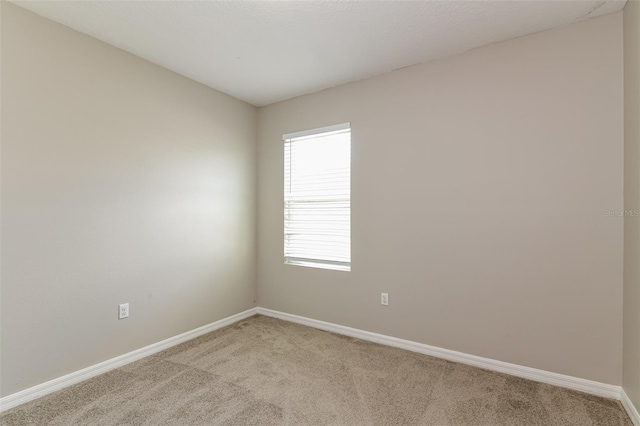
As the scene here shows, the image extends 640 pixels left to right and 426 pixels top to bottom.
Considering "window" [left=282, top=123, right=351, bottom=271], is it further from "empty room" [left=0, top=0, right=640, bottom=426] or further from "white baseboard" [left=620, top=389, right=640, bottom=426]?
"white baseboard" [left=620, top=389, right=640, bottom=426]

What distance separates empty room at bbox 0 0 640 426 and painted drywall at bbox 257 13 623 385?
15 millimetres

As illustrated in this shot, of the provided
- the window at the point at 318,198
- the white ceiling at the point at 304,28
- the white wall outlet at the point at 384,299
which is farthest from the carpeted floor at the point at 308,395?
the white ceiling at the point at 304,28

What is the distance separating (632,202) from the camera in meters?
1.89

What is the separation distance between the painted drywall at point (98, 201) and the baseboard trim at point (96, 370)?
0.16ft

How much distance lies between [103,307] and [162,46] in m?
2.16

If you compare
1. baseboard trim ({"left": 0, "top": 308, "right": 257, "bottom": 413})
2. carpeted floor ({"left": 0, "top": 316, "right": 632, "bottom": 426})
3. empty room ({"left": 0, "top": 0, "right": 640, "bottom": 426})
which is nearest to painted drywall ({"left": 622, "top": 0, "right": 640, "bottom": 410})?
empty room ({"left": 0, "top": 0, "right": 640, "bottom": 426})

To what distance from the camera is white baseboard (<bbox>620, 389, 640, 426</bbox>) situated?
5.82 feet

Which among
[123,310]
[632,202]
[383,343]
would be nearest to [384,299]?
[383,343]

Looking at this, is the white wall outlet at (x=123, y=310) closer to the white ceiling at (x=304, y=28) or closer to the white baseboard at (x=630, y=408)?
the white ceiling at (x=304, y=28)

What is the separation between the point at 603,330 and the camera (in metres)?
2.09

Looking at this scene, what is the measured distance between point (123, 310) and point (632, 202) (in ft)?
12.3

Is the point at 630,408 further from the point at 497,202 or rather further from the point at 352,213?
the point at 352,213

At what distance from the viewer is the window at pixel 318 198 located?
324cm

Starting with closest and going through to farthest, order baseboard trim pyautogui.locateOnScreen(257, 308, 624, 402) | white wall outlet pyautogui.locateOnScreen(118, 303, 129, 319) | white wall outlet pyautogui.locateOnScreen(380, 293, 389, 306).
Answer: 1. baseboard trim pyautogui.locateOnScreen(257, 308, 624, 402)
2. white wall outlet pyautogui.locateOnScreen(118, 303, 129, 319)
3. white wall outlet pyautogui.locateOnScreen(380, 293, 389, 306)
